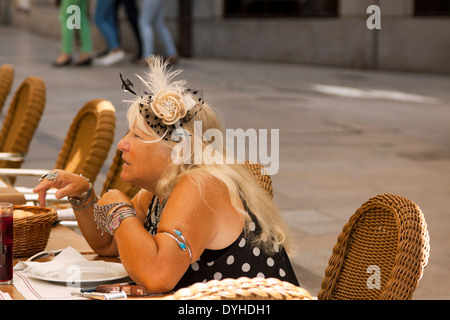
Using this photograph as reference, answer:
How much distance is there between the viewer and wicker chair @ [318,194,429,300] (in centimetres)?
201

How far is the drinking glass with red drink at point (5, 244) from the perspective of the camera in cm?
206

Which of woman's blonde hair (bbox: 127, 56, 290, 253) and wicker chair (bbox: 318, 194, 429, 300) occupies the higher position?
woman's blonde hair (bbox: 127, 56, 290, 253)

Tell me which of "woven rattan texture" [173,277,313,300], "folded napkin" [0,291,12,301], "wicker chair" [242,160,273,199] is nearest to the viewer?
"woven rattan texture" [173,277,313,300]

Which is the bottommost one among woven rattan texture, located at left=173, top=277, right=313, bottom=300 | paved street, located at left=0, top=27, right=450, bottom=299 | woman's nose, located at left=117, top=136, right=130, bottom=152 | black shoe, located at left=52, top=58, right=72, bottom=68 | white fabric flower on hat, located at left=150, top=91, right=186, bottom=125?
paved street, located at left=0, top=27, right=450, bottom=299

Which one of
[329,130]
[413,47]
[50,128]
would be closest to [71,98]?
[50,128]

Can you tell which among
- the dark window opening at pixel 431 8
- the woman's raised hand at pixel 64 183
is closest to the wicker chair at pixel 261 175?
the woman's raised hand at pixel 64 183

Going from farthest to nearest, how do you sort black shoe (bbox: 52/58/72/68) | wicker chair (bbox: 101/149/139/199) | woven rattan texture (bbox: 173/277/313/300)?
1. black shoe (bbox: 52/58/72/68)
2. wicker chair (bbox: 101/149/139/199)
3. woven rattan texture (bbox: 173/277/313/300)

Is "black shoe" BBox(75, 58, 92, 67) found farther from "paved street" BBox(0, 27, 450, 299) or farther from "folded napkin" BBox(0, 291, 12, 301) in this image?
"folded napkin" BBox(0, 291, 12, 301)

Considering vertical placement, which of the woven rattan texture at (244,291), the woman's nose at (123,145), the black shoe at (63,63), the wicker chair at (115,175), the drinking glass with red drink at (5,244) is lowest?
the black shoe at (63,63)

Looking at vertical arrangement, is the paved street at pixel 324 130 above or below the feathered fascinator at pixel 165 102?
below

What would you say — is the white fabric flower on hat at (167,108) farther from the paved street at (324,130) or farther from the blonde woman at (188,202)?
the paved street at (324,130)

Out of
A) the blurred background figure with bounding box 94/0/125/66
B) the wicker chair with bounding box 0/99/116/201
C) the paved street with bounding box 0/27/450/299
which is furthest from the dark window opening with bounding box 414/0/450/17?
the wicker chair with bounding box 0/99/116/201

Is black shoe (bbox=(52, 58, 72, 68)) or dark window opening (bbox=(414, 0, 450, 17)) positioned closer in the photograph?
dark window opening (bbox=(414, 0, 450, 17))
